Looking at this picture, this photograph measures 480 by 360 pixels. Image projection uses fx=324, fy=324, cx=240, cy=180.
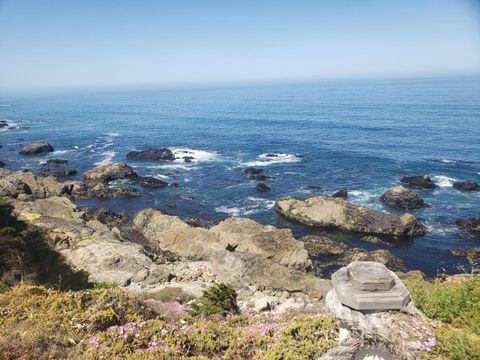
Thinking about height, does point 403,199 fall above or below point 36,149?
below

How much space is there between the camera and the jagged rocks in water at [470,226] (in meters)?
33.4

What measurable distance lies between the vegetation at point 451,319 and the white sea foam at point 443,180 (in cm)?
3915

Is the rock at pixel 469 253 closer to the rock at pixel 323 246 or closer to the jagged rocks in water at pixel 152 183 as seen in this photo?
the rock at pixel 323 246

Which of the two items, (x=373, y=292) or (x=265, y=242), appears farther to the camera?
(x=265, y=242)

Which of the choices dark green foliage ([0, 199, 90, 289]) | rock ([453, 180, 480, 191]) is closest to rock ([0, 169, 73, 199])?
dark green foliage ([0, 199, 90, 289])

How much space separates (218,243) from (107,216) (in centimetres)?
1648

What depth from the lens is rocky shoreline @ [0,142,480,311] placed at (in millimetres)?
22484

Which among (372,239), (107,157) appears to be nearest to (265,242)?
(372,239)

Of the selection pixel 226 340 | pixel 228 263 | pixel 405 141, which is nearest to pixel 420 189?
pixel 405 141

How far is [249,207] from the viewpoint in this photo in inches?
1638

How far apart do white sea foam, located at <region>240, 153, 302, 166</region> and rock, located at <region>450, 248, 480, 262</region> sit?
32.4 metres

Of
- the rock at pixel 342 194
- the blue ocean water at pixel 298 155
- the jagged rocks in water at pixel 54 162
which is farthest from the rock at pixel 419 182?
the jagged rocks in water at pixel 54 162

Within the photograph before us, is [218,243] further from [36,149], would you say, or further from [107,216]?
[36,149]

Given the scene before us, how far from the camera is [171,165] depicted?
196ft
